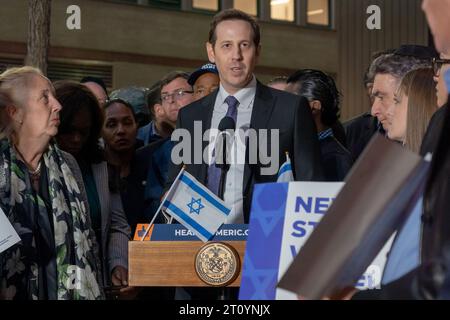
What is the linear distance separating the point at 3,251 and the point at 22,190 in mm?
353

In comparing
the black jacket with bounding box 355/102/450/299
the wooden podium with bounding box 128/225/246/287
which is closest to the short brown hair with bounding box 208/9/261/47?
the wooden podium with bounding box 128/225/246/287

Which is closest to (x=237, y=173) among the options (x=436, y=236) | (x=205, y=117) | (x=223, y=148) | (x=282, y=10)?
(x=223, y=148)

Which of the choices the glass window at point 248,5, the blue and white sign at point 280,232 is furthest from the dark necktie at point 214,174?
the glass window at point 248,5

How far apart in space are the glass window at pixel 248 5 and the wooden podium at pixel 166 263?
17968 mm

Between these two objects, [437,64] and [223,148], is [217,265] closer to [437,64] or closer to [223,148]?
[223,148]

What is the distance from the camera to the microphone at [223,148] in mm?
4574

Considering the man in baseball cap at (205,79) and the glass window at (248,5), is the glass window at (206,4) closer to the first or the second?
the glass window at (248,5)

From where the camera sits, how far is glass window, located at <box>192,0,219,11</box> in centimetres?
2167

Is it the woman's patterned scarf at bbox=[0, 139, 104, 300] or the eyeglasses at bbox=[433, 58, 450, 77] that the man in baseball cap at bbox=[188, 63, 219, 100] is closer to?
the woman's patterned scarf at bbox=[0, 139, 104, 300]

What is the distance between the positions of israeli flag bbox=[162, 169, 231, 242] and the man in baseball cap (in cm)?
210

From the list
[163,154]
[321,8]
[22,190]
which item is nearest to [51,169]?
[22,190]

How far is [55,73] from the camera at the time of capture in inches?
767

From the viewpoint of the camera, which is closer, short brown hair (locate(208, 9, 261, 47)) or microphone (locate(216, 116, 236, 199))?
microphone (locate(216, 116, 236, 199))
